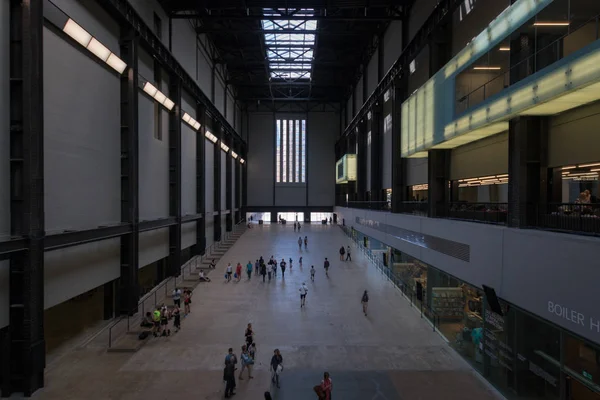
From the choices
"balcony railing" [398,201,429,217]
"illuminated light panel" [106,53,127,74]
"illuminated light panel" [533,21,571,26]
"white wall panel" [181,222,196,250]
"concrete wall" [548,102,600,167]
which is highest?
"illuminated light panel" [106,53,127,74]

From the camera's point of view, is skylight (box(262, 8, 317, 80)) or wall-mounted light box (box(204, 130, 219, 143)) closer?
wall-mounted light box (box(204, 130, 219, 143))

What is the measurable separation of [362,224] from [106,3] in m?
25.6

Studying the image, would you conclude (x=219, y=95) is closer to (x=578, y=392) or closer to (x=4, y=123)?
(x=4, y=123)

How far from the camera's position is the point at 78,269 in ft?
44.0

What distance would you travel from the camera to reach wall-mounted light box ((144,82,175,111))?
63.7 feet

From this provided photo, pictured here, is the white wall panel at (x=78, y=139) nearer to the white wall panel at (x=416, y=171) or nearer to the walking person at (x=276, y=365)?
the walking person at (x=276, y=365)

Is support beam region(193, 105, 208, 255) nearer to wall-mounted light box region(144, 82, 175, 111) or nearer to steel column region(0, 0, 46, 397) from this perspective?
wall-mounted light box region(144, 82, 175, 111)

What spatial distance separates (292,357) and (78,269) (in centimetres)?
834

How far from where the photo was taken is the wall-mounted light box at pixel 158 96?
1941cm

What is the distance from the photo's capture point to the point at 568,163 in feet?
31.3

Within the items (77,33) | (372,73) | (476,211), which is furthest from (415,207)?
(372,73)

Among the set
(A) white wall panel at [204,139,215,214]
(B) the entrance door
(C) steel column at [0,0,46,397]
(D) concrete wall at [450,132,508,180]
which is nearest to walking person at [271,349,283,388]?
(C) steel column at [0,0,46,397]

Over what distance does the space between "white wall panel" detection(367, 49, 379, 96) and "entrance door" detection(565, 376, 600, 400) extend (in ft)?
97.8

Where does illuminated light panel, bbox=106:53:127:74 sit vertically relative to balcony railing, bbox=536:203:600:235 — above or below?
above
